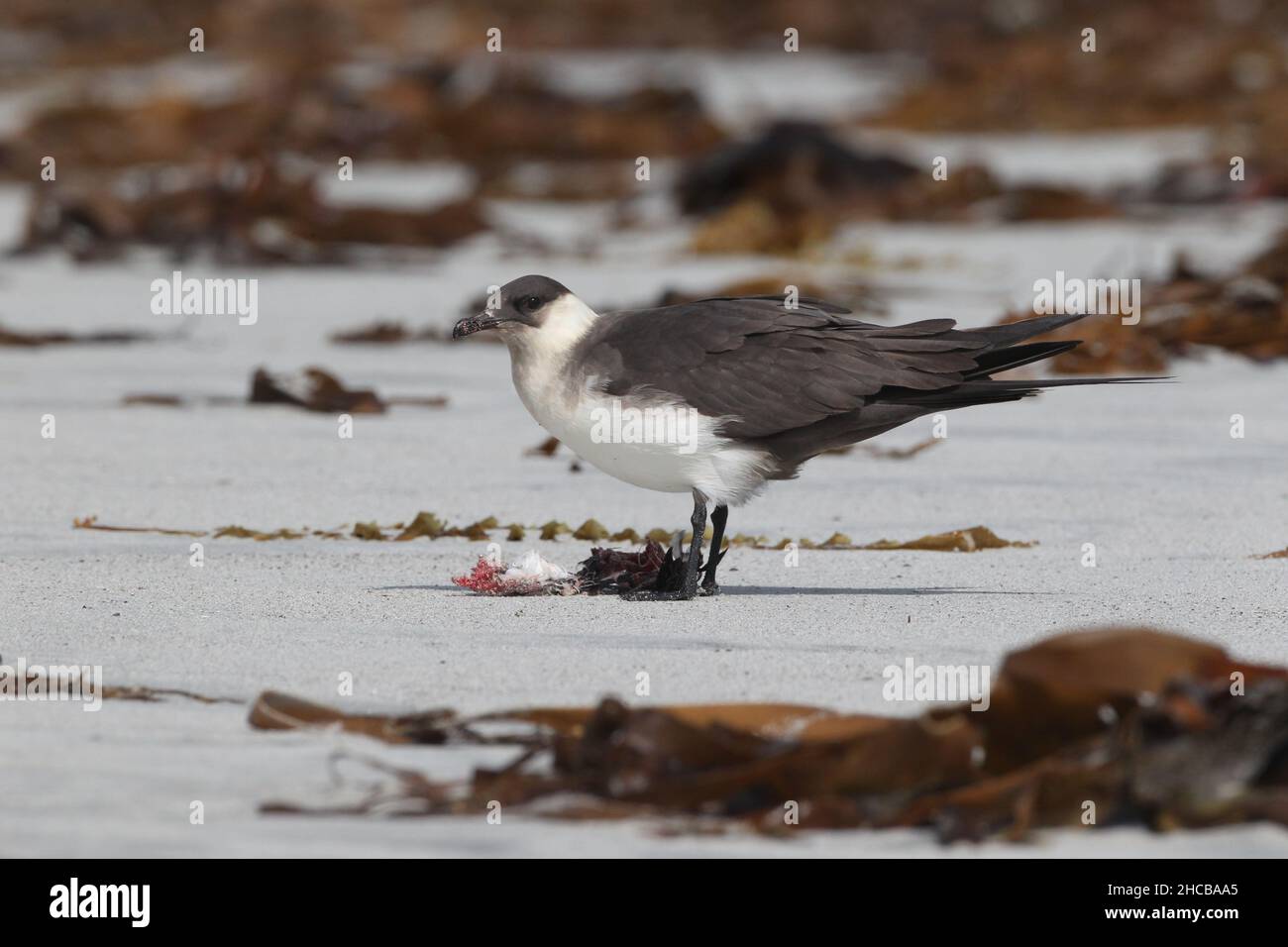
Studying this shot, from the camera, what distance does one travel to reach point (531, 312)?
508 centimetres

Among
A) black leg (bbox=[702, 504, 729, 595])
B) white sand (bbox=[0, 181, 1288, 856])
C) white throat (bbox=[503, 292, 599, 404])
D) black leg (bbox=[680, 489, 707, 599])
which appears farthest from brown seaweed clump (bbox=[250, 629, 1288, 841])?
white throat (bbox=[503, 292, 599, 404])

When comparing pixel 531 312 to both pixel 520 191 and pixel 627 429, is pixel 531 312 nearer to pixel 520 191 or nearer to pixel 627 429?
pixel 627 429

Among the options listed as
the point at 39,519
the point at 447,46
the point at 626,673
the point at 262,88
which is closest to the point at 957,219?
the point at 262,88

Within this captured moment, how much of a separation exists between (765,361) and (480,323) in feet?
2.37

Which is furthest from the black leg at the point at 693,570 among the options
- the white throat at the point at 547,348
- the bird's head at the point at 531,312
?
the bird's head at the point at 531,312

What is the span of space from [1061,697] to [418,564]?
7.64 ft

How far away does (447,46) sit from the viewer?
22750 mm

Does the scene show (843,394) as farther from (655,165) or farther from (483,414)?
(655,165)

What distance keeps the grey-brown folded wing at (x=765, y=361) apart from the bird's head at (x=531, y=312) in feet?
0.26

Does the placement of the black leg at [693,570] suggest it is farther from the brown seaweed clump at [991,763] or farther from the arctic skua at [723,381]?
the brown seaweed clump at [991,763]

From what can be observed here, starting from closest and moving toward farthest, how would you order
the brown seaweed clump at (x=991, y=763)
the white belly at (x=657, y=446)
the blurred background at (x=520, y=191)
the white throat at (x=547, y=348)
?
1. the brown seaweed clump at (x=991, y=763)
2. the white belly at (x=657, y=446)
3. the white throat at (x=547, y=348)
4. the blurred background at (x=520, y=191)

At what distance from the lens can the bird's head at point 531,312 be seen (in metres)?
5.07

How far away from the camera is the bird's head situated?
5.07m

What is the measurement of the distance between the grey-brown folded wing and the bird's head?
8cm
